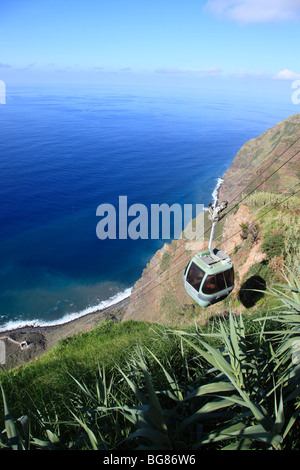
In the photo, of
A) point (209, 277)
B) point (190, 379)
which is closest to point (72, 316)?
point (209, 277)

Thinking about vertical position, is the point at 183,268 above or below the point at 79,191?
below

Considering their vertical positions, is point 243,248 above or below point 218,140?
below

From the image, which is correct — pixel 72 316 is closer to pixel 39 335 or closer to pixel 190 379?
pixel 39 335

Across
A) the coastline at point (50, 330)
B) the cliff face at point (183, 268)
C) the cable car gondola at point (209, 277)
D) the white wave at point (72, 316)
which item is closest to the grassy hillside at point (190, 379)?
the cliff face at point (183, 268)

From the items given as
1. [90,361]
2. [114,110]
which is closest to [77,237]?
[90,361]

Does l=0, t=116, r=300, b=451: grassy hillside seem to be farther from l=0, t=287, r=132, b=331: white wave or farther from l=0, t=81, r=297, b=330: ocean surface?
l=0, t=81, r=297, b=330: ocean surface

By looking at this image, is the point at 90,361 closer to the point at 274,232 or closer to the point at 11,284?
the point at 274,232
